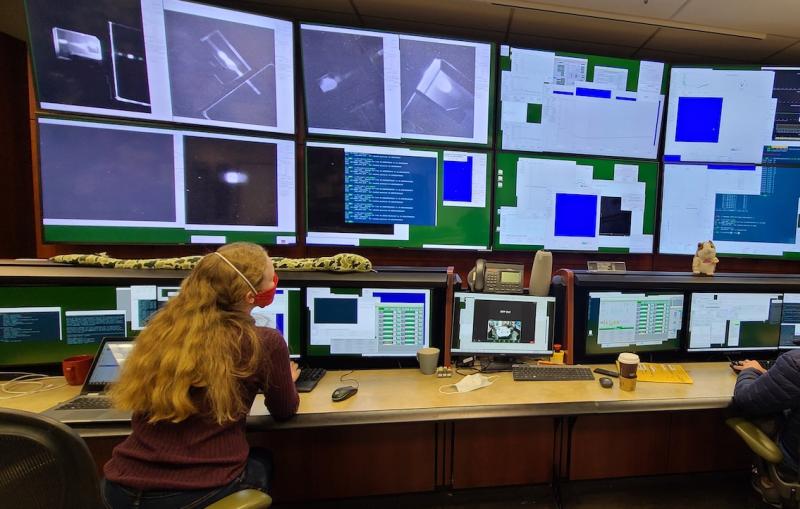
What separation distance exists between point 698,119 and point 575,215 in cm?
107

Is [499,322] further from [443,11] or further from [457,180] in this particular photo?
[443,11]

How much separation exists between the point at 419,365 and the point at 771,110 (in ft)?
9.65

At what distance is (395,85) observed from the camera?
7.16ft

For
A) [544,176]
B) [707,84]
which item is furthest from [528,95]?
[707,84]

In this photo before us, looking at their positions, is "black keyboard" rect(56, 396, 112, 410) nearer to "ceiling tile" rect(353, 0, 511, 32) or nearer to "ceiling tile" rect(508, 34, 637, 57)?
"ceiling tile" rect(353, 0, 511, 32)

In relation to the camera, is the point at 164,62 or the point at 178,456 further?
the point at 164,62

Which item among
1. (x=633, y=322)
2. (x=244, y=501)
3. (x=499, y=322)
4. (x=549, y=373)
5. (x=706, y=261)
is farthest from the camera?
(x=706, y=261)

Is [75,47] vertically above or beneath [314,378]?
above

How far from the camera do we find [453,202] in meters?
2.30

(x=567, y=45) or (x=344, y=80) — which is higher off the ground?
(x=567, y=45)

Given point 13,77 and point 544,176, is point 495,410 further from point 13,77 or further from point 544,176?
point 13,77

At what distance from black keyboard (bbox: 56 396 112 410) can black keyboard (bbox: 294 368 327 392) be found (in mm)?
726

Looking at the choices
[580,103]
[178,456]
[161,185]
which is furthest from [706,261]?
[161,185]

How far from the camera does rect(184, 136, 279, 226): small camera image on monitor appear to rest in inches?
80.0
